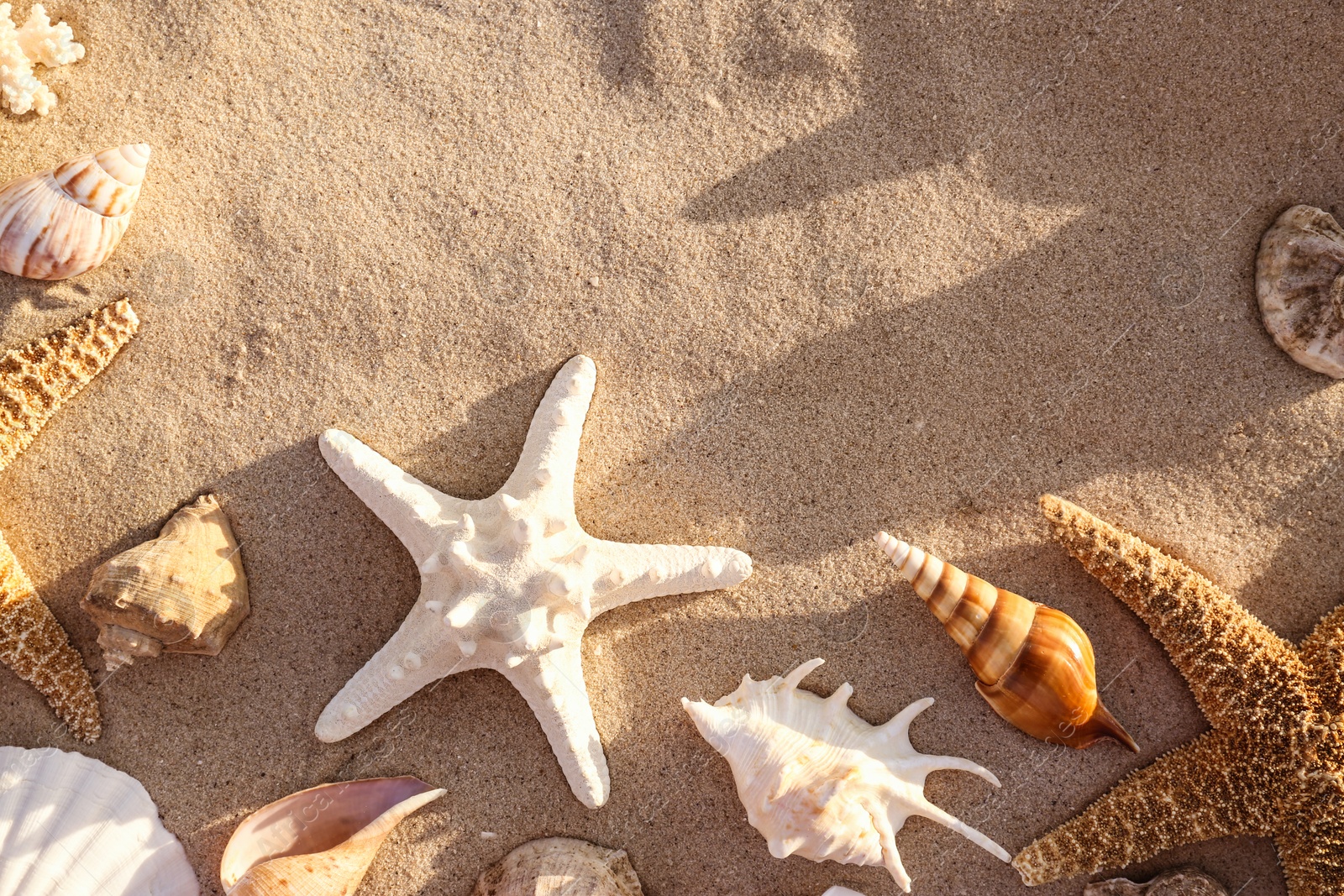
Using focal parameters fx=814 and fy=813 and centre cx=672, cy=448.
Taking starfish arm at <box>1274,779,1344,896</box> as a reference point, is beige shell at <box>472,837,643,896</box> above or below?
below

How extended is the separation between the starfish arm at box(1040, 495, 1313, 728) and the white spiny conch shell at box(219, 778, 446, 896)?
2.49 meters

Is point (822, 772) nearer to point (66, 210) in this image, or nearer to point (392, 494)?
point (392, 494)

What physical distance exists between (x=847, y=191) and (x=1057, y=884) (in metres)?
2.66

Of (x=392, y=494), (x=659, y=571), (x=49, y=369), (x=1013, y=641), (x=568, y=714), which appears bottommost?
(x=568, y=714)

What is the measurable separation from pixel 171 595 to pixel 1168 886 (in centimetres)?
357

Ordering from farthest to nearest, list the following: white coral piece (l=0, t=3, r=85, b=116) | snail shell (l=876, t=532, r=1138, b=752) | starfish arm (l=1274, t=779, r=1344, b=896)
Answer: white coral piece (l=0, t=3, r=85, b=116) → snail shell (l=876, t=532, r=1138, b=752) → starfish arm (l=1274, t=779, r=1344, b=896)

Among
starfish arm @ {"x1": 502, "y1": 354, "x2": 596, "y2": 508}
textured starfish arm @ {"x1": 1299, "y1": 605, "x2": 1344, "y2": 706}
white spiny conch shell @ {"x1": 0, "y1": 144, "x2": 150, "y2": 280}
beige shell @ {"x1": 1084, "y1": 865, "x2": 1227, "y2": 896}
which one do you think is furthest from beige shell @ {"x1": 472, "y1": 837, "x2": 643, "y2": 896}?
white spiny conch shell @ {"x1": 0, "y1": 144, "x2": 150, "y2": 280}

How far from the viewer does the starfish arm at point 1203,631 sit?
2730 millimetres

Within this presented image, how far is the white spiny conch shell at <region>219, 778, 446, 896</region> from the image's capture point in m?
2.83

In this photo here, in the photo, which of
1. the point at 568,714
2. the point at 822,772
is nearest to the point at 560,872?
the point at 568,714

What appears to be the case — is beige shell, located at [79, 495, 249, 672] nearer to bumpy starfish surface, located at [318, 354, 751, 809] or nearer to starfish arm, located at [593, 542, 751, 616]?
bumpy starfish surface, located at [318, 354, 751, 809]

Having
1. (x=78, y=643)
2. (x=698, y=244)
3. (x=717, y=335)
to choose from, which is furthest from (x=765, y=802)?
(x=78, y=643)

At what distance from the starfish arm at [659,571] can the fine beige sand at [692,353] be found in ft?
0.45

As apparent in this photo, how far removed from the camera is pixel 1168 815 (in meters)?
2.78
